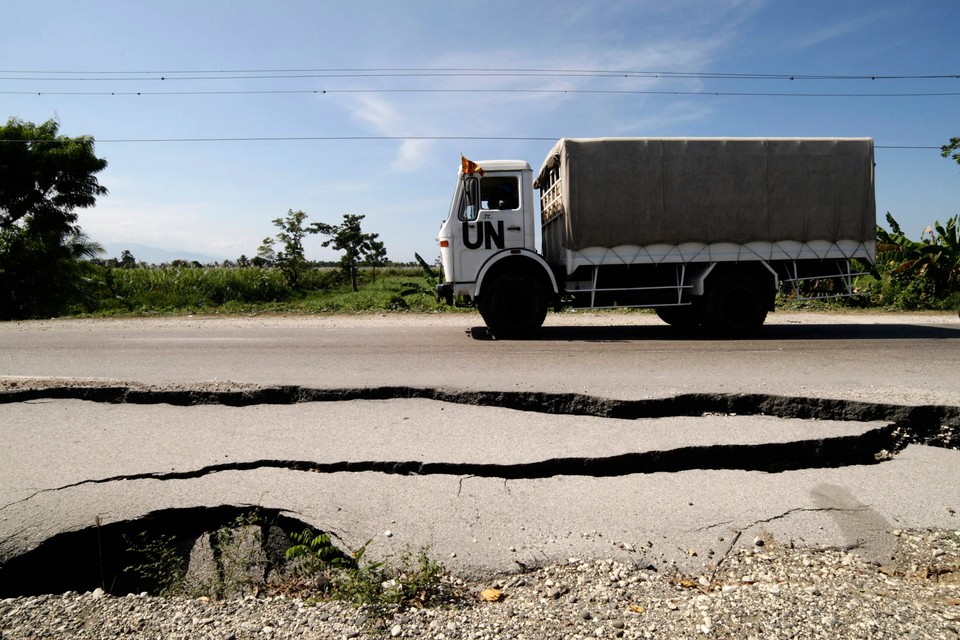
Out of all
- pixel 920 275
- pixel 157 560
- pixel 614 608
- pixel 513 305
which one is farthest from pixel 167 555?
pixel 920 275

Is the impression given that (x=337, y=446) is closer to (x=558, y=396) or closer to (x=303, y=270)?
(x=558, y=396)

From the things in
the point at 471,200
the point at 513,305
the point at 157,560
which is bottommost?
the point at 157,560

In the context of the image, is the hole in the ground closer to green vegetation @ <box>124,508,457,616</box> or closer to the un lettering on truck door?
green vegetation @ <box>124,508,457,616</box>

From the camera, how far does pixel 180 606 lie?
263 centimetres

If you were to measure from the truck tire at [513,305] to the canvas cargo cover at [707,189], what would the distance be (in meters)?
0.93

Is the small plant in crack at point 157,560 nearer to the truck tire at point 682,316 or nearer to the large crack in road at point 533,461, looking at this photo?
the large crack in road at point 533,461

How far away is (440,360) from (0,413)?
4.17 meters

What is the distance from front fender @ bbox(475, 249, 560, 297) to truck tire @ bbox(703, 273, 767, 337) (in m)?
2.47

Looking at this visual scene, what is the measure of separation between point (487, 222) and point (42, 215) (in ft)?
57.0

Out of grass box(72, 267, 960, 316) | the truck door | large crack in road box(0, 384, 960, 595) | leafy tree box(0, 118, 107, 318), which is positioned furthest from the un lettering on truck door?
leafy tree box(0, 118, 107, 318)

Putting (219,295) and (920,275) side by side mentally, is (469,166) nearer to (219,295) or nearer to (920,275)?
(920,275)

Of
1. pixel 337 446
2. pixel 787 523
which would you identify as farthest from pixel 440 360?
pixel 787 523

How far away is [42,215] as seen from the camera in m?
19.4

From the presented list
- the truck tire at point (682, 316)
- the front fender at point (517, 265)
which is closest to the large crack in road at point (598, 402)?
the front fender at point (517, 265)
